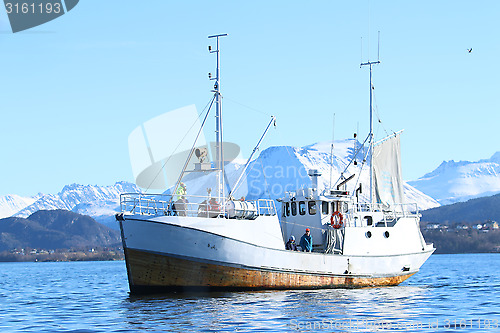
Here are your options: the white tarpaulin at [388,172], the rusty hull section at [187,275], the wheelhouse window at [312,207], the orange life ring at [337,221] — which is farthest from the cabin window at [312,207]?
the white tarpaulin at [388,172]

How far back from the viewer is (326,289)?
39406 mm

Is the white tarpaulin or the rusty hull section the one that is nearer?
the rusty hull section

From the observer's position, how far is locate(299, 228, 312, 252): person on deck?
38781 millimetres

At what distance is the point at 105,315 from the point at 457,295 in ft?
64.2

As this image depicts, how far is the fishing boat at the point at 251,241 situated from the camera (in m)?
35.0

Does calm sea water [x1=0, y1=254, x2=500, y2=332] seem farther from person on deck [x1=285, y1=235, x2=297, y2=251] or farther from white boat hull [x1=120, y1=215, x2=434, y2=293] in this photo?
person on deck [x1=285, y1=235, x2=297, y2=251]

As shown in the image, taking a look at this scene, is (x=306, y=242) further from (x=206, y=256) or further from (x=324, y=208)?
(x=206, y=256)

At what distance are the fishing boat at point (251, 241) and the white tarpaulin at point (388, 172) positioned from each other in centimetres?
909

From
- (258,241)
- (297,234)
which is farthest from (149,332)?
(297,234)

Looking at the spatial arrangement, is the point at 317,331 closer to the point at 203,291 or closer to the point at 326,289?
the point at 203,291

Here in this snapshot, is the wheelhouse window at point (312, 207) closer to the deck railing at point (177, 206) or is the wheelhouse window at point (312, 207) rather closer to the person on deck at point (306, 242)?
the person on deck at point (306, 242)

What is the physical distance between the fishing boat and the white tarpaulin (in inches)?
358

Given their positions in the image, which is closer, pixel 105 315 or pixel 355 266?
pixel 105 315

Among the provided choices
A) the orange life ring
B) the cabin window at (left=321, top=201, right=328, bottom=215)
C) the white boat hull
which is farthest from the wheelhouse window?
the white boat hull
